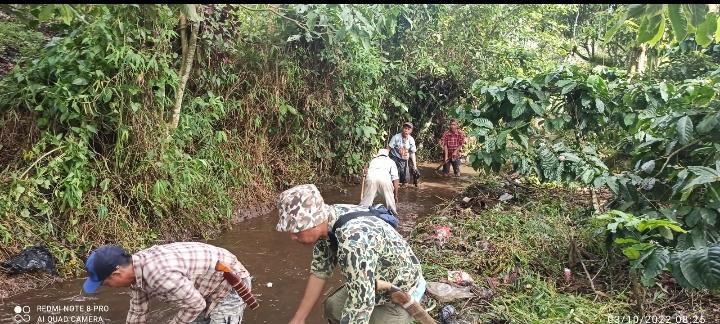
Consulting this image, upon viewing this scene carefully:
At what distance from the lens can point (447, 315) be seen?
3.69 meters

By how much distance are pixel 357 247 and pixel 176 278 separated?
91 centimetres

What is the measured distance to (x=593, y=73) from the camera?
5438 mm

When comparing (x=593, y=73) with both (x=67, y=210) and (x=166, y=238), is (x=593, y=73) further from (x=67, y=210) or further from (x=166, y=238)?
(x=67, y=210)

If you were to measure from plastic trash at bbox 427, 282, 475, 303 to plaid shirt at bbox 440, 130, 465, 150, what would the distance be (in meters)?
6.64

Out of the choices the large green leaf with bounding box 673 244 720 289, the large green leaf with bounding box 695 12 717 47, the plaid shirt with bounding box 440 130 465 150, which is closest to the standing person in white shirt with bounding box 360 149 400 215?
the large green leaf with bounding box 673 244 720 289

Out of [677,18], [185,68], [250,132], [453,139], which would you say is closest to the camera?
[677,18]

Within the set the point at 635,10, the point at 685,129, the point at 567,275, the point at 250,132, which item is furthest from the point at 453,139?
the point at 635,10

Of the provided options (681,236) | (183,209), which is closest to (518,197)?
(681,236)

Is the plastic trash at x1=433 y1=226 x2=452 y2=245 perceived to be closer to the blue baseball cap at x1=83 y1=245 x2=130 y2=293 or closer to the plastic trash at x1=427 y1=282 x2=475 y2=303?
the plastic trash at x1=427 y1=282 x2=475 y2=303

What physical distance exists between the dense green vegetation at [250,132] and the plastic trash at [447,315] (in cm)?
35

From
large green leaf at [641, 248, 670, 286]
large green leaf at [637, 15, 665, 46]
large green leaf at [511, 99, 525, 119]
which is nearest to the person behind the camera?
large green leaf at [637, 15, 665, 46]

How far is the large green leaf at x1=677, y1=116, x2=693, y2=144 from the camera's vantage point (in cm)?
374

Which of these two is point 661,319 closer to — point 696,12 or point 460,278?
point 460,278

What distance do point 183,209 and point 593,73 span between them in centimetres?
485
